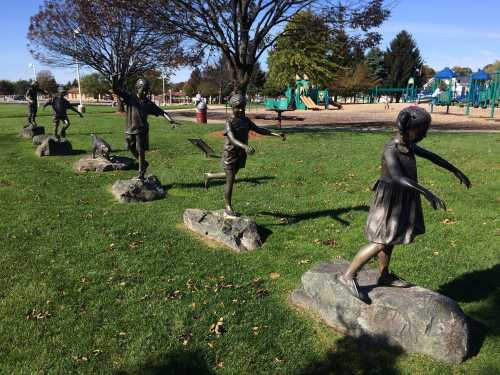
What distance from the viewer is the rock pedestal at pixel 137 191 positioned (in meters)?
8.65

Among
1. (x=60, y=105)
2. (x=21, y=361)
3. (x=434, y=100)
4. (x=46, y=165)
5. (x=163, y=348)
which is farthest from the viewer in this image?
(x=434, y=100)

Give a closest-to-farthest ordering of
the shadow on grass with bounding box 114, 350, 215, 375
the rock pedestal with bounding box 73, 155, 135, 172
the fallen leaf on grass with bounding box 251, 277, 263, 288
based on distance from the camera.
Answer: the shadow on grass with bounding box 114, 350, 215, 375 → the fallen leaf on grass with bounding box 251, 277, 263, 288 → the rock pedestal with bounding box 73, 155, 135, 172

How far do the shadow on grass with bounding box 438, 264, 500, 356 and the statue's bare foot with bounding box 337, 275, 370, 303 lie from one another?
1.11 meters

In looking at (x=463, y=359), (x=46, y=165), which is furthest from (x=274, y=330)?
(x=46, y=165)

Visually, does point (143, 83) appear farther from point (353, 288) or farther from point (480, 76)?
point (480, 76)

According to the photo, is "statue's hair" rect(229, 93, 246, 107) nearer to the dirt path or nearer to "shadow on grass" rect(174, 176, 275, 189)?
"shadow on grass" rect(174, 176, 275, 189)

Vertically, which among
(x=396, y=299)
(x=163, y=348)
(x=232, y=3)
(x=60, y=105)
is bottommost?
(x=163, y=348)

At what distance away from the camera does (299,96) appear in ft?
151

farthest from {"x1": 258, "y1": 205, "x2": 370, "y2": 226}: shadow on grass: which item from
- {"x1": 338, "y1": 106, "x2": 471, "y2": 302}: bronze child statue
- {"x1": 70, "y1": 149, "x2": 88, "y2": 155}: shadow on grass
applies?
{"x1": 70, "y1": 149, "x2": 88, "y2": 155}: shadow on grass

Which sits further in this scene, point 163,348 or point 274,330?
point 274,330

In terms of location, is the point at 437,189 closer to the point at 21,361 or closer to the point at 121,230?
the point at 121,230

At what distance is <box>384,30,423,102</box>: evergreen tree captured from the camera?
225 ft

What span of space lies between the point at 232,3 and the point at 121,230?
12307 mm

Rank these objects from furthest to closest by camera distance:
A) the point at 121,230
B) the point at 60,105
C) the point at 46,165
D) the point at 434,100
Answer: the point at 434,100
the point at 60,105
the point at 46,165
the point at 121,230
